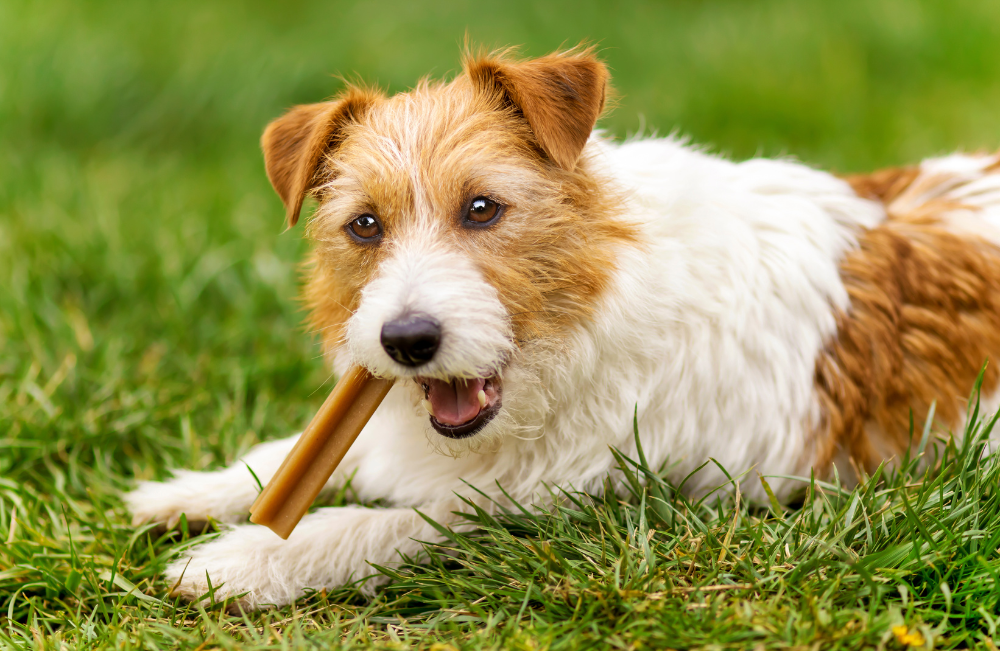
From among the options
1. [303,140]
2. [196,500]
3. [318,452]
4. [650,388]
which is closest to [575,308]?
[650,388]

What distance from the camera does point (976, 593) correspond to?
8.07 feet

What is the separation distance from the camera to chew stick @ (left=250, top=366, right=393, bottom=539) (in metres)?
2.87

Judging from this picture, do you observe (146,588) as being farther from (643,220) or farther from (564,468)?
(643,220)

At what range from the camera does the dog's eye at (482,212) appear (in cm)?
278

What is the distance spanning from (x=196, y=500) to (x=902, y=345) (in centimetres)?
284

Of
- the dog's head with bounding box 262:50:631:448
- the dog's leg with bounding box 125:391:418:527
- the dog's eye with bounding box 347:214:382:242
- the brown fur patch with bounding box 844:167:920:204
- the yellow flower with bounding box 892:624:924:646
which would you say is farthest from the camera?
the brown fur patch with bounding box 844:167:920:204

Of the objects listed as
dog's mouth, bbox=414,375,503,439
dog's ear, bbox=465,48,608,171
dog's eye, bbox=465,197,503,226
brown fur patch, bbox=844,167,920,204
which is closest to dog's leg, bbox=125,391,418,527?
dog's mouth, bbox=414,375,503,439

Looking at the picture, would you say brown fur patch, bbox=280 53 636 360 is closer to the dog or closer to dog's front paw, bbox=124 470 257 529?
the dog

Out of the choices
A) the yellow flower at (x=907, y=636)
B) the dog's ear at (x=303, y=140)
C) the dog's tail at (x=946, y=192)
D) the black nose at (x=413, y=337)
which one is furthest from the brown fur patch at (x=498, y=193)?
the dog's tail at (x=946, y=192)

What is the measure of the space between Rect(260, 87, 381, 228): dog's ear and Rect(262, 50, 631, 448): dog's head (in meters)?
0.02

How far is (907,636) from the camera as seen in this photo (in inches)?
87.8

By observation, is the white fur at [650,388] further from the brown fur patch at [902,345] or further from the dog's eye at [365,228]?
the dog's eye at [365,228]

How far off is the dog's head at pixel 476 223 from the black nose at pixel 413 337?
19 millimetres

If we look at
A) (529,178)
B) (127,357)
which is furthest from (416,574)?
(127,357)
